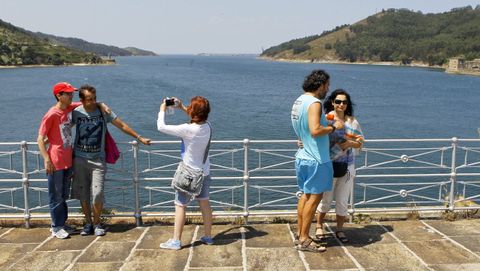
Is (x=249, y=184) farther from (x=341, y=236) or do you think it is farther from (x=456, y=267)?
(x=456, y=267)

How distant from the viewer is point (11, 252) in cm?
538

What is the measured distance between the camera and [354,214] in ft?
21.9

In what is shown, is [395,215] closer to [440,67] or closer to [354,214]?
[354,214]

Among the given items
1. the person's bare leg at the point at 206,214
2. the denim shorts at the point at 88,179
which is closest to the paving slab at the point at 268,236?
the person's bare leg at the point at 206,214

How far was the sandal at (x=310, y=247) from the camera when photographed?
211 inches

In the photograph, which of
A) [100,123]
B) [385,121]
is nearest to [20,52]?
[385,121]

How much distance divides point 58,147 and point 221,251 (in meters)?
2.46

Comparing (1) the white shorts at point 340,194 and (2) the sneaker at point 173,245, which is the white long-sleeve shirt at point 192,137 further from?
(1) the white shorts at point 340,194

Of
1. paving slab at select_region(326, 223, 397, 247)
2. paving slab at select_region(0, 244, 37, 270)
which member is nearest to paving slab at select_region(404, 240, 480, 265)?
paving slab at select_region(326, 223, 397, 247)

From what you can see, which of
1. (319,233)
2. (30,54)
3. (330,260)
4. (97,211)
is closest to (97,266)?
(97,211)

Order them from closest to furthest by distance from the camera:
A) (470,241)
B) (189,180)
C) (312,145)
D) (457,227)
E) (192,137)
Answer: (312,145)
(192,137)
(189,180)
(470,241)
(457,227)

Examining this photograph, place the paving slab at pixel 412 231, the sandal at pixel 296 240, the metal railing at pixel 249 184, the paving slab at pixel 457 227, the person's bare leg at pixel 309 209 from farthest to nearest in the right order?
1. the metal railing at pixel 249 184
2. the paving slab at pixel 457 227
3. the paving slab at pixel 412 231
4. the sandal at pixel 296 240
5. the person's bare leg at pixel 309 209

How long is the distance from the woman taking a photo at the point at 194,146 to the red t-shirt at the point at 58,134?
52.3 inches

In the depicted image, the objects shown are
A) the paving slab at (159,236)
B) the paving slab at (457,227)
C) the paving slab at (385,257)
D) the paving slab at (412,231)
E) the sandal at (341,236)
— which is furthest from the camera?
the paving slab at (457,227)
